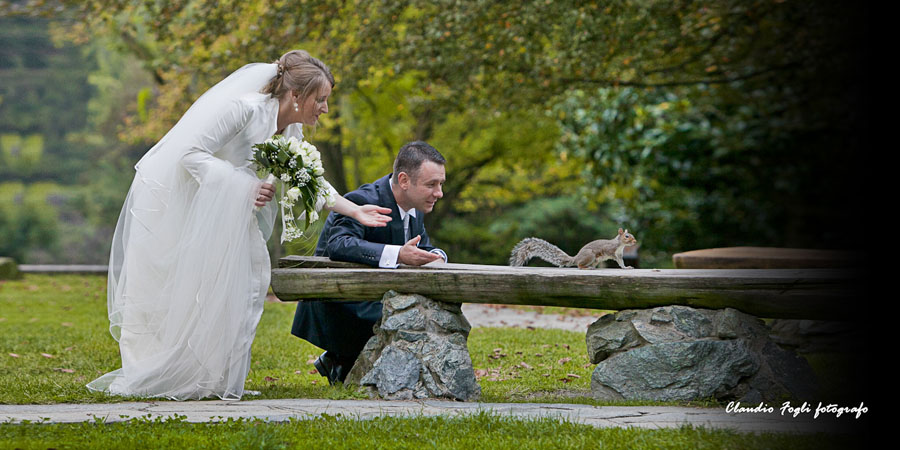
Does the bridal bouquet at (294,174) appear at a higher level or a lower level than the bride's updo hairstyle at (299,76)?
lower

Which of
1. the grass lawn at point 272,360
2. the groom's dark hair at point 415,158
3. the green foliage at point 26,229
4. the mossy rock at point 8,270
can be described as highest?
the groom's dark hair at point 415,158

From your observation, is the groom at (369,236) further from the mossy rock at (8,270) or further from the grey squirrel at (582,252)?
the mossy rock at (8,270)

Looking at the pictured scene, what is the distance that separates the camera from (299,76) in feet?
16.7

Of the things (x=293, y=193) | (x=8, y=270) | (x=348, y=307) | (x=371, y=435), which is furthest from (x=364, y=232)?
(x=8, y=270)

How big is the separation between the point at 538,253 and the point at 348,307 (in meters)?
1.35

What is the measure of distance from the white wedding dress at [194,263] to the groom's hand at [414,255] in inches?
34.2

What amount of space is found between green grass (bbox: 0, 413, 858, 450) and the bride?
81 cm

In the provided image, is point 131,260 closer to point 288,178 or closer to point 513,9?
point 288,178

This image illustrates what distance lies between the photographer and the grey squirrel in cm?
553

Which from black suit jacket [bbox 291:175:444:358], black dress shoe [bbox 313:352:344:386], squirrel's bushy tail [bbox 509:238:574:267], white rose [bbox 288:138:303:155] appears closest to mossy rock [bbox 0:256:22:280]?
black dress shoe [bbox 313:352:344:386]

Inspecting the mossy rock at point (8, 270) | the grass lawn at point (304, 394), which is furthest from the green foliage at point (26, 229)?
the grass lawn at point (304, 394)

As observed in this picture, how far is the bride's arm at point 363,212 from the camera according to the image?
206 inches

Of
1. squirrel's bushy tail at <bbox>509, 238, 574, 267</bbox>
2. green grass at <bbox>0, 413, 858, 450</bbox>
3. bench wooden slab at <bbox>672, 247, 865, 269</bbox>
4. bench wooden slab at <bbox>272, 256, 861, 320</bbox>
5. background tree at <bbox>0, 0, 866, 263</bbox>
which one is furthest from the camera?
background tree at <bbox>0, 0, 866, 263</bbox>

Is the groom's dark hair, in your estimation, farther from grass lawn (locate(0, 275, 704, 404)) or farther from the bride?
grass lawn (locate(0, 275, 704, 404))
